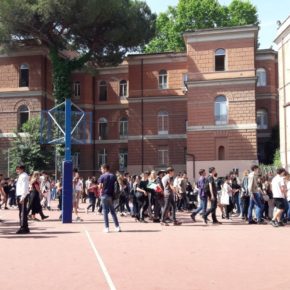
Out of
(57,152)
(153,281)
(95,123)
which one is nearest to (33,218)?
(153,281)

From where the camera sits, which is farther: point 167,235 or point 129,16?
point 129,16

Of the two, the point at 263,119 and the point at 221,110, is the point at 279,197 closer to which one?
the point at 221,110

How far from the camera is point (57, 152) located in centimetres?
4016

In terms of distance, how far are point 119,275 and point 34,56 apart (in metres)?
40.4

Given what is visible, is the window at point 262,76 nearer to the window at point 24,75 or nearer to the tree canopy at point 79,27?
the tree canopy at point 79,27

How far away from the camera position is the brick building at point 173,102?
4047 centimetres

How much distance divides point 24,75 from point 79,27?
29.9ft

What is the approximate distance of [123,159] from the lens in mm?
50812

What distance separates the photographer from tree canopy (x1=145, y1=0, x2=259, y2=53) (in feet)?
187

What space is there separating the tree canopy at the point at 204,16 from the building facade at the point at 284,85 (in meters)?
20.2

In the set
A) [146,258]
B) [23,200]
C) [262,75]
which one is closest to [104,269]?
[146,258]

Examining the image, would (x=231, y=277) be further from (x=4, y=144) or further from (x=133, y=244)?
(x=4, y=144)

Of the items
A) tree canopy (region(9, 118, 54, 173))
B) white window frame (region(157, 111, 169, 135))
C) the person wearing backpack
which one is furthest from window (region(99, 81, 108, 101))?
the person wearing backpack

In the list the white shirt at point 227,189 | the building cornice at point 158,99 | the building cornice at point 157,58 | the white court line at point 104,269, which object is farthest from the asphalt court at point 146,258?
the building cornice at point 157,58
